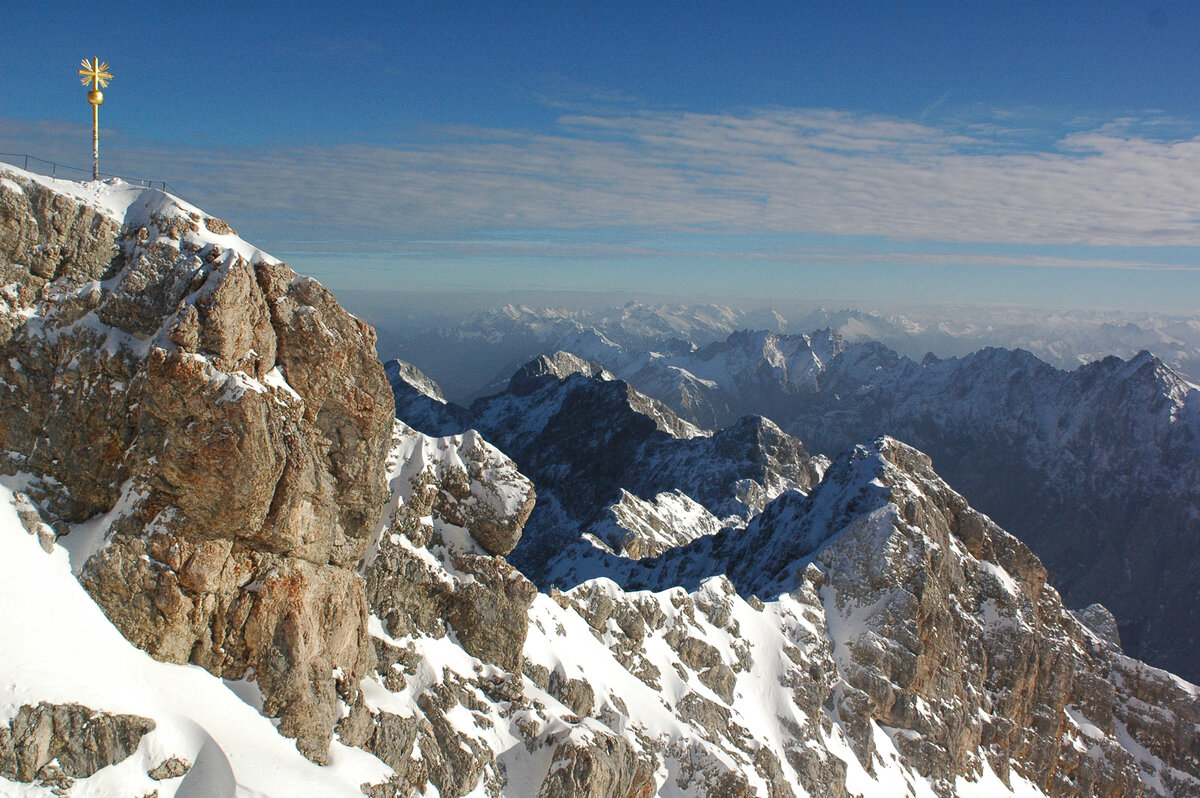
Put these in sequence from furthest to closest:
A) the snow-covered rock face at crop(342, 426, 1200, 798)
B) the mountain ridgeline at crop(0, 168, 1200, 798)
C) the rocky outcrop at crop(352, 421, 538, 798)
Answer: the snow-covered rock face at crop(342, 426, 1200, 798) < the rocky outcrop at crop(352, 421, 538, 798) < the mountain ridgeline at crop(0, 168, 1200, 798)

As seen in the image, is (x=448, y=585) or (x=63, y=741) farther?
(x=448, y=585)

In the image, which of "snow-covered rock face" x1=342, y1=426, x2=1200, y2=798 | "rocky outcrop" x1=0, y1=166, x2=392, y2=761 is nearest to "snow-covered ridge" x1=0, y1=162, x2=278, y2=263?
"rocky outcrop" x1=0, y1=166, x2=392, y2=761

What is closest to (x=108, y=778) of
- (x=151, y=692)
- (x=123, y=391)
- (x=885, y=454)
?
(x=151, y=692)

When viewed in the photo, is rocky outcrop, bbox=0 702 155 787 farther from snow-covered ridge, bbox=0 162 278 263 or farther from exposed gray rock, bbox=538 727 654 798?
exposed gray rock, bbox=538 727 654 798

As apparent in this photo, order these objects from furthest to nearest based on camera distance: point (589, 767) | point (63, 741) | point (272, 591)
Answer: point (589, 767), point (272, 591), point (63, 741)

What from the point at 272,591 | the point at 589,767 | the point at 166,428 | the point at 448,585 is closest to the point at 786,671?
the point at 589,767

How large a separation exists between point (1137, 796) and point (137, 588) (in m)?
125

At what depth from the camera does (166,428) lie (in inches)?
1318

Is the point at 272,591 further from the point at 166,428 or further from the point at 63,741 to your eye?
the point at 63,741

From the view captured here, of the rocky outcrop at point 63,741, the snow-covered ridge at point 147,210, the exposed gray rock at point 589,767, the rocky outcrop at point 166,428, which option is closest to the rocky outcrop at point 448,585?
the exposed gray rock at point 589,767

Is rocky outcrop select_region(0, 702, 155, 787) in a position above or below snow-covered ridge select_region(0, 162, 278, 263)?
below

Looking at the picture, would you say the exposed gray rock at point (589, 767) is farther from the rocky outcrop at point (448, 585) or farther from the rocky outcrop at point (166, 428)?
the rocky outcrop at point (166, 428)

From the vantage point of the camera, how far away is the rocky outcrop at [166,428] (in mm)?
33000

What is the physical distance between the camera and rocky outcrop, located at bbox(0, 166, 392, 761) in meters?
33.0
